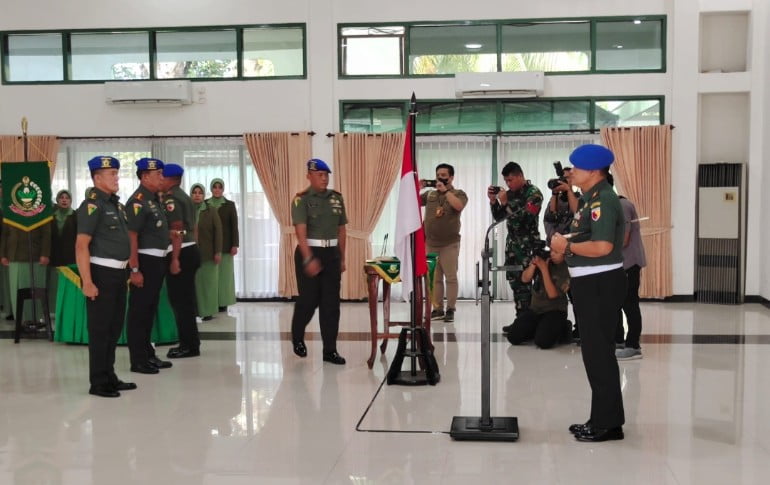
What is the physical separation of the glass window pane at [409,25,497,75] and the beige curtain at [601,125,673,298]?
1.76 metres

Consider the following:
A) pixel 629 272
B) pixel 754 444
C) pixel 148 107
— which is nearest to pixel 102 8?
pixel 148 107

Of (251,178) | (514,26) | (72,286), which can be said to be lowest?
(72,286)

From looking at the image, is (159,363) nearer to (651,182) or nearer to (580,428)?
(580,428)

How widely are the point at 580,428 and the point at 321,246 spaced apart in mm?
2652

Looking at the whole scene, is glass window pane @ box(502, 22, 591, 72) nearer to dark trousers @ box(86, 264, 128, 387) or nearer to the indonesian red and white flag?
the indonesian red and white flag

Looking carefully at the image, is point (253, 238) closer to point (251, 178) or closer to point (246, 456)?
point (251, 178)

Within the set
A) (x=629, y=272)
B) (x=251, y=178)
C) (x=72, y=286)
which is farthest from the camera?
(x=251, y=178)

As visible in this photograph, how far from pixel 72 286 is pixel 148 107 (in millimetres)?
3724

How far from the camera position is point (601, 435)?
4133 millimetres

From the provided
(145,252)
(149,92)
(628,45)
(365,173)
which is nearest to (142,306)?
(145,252)

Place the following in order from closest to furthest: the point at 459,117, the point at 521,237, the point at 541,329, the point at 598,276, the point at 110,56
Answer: the point at 598,276
the point at 541,329
the point at 521,237
the point at 459,117
the point at 110,56

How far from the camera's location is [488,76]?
9477 mm

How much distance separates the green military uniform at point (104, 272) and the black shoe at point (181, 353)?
3.85ft

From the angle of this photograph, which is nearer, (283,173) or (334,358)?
(334,358)
